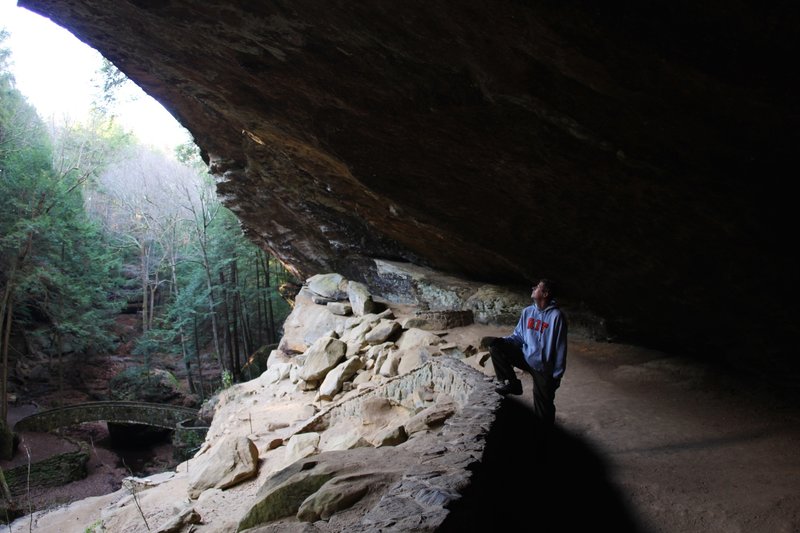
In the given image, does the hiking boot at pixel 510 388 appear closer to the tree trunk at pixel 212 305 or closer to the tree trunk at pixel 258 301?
the tree trunk at pixel 212 305

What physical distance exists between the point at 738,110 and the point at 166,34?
5.90 meters

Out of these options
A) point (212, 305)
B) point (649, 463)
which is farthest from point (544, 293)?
point (212, 305)

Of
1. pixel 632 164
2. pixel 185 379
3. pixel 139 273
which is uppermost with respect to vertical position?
pixel 632 164

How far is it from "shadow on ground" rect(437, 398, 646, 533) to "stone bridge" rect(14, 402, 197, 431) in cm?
1644

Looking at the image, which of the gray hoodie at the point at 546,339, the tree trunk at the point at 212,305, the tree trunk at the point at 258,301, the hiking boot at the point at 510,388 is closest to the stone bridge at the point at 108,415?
the tree trunk at the point at 212,305

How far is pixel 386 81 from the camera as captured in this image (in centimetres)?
552

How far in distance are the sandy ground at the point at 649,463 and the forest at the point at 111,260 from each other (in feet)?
46.6

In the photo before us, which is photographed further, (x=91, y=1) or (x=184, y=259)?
(x=184, y=259)

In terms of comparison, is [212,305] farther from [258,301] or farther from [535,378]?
[535,378]

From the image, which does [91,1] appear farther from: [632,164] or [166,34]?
[632,164]

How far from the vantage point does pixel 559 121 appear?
4938mm

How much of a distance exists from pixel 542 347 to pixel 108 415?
1844 centimetres

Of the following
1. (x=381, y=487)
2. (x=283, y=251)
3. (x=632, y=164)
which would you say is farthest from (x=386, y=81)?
(x=283, y=251)

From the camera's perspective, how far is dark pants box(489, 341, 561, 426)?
15.5ft
